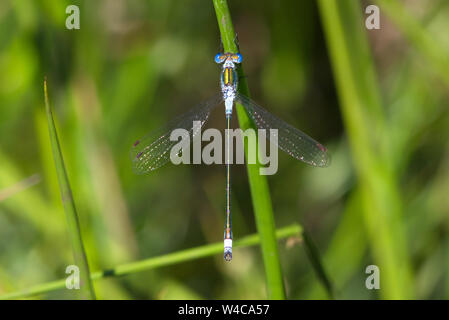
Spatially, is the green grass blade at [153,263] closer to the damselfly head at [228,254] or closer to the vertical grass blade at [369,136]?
the damselfly head at [228,254]

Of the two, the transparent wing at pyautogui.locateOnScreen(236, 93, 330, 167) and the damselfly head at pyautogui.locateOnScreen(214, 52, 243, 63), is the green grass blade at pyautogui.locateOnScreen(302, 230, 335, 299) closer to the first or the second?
the transparent wing at pyautogui.locateOnScreen(236, 93, 330, 167)

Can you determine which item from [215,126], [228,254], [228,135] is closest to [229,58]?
[228,135]

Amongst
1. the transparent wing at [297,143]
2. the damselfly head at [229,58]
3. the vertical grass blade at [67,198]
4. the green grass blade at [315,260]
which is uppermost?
the damselfly head at [229,58]

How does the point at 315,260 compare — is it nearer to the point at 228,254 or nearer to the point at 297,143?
the point at 228,254

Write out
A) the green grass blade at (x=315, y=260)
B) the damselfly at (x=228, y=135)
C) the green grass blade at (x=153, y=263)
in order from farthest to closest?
the damselfly at (x=228, y=135) < the green grass blade at (x=315, y=260) < the green grass blade at (x=153, y=263)

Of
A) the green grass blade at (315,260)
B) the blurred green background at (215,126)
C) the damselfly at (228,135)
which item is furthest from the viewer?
the blurred green background at (215,126)

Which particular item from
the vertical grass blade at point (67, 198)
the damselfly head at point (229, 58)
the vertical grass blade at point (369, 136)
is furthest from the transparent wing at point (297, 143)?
the vertical grass blade at point (67, 198)
